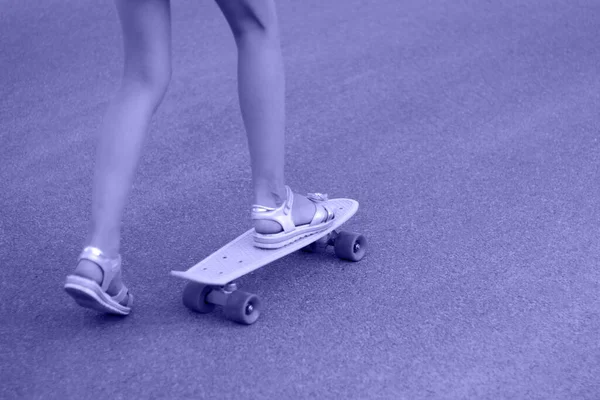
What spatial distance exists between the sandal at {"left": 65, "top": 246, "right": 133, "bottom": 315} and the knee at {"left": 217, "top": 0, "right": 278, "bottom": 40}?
2.57 feet

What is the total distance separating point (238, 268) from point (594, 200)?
5.24 feet

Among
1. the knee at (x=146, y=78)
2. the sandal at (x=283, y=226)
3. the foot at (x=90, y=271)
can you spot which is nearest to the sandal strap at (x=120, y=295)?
the foot at (x=90, y=271)

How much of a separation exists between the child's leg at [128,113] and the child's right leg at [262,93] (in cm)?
23

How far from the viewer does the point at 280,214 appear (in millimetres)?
2947

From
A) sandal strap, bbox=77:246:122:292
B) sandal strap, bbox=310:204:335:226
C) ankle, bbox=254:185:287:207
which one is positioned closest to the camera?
sandal strap, bbox=77:246:122:292

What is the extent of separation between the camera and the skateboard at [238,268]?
274cm

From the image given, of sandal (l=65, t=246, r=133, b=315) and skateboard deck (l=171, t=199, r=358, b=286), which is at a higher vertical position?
sandal (l=65, t=246, r=133, b=315)

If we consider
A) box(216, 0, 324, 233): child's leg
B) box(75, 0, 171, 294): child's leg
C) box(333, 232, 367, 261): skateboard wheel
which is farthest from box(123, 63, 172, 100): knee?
box(333, 232, 367, 261): skateboard wheel

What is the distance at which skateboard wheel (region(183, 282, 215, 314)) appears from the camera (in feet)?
9.19

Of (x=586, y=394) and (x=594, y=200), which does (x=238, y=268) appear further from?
(x=594, y=200)

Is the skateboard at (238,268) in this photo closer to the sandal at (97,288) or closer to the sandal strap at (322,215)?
the sandal strap at (322,215)

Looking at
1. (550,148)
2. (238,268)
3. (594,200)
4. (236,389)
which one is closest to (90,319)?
(238,268)

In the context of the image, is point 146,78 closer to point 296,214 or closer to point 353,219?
point 296,214

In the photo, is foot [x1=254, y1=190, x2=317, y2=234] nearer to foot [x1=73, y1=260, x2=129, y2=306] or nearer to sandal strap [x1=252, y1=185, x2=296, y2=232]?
sandal strap [x1=252, y1=185, x2=296, y2=232]
